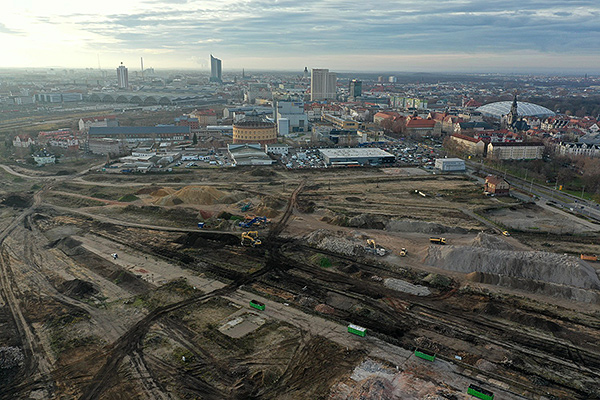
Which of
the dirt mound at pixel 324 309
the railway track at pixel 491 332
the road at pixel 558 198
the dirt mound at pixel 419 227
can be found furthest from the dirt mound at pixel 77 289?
the road at pixel 558 198

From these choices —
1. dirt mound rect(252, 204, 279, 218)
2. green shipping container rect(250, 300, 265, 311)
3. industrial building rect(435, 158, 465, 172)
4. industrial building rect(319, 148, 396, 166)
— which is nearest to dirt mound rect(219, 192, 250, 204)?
dirt mound rect(252, 204, 279, 218)

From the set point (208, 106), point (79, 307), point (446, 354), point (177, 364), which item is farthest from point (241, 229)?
point (208, 106)

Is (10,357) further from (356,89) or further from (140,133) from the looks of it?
(356,89)

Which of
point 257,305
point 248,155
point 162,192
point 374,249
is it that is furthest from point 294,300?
point 248,155

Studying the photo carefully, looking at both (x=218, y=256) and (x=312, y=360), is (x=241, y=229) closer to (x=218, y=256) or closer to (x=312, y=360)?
(x=218, y=256)

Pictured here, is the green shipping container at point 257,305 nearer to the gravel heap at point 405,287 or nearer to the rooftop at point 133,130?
the gravel heap at point 405,287

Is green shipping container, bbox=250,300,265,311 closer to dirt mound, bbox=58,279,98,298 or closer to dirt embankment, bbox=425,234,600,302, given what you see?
dirt mound, bbox=58,279,98,298

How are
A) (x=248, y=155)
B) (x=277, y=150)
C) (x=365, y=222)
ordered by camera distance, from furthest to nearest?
(x=277, y=150), (x=248, y=155), (x=365, y=222)
